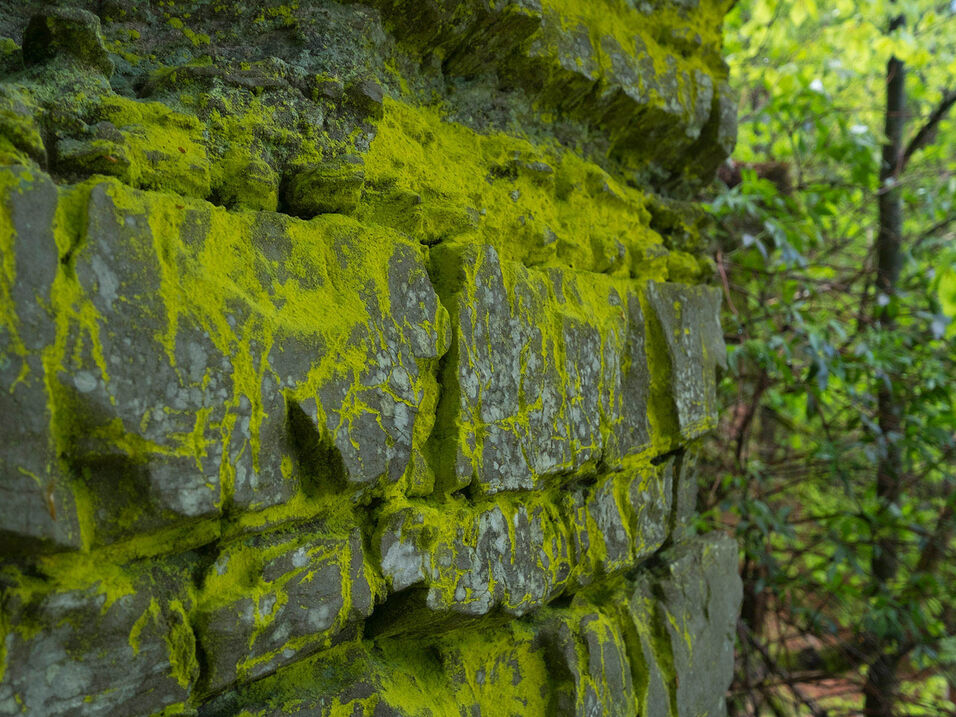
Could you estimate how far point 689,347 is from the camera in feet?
5.29

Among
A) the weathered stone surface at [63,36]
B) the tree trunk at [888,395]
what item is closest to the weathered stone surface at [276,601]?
the weathered stone surface at [63,36]

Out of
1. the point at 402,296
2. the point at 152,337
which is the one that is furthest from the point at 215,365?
the point at 402,296

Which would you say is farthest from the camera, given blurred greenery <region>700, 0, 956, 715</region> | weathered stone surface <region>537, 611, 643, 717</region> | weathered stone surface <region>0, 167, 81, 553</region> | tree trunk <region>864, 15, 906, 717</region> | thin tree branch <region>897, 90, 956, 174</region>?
thin tree branch <region>897, 90, 956, 174</region>

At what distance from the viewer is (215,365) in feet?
2.54

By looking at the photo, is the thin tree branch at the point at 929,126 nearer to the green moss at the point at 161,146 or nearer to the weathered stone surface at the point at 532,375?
the weathered stone surface at the point at 532,375

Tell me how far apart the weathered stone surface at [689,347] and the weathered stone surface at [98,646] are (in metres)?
1.10

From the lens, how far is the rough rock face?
0.69 m

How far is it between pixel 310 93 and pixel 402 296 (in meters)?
0.32

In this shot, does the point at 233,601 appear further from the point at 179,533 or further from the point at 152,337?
the point at 152,337

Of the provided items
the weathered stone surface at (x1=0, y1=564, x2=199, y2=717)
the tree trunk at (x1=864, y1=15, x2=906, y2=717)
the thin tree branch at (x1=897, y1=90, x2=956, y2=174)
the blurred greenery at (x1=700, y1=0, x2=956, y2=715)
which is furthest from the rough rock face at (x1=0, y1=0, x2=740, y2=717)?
the thin tree branch at (x1=897, y1=90, x2=956, y2=174)

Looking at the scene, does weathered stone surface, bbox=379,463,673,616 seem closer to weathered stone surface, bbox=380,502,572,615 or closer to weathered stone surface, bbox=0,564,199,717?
weathered stone surface, bbox=380,502,572,615

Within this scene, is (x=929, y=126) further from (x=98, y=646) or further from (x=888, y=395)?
(x=98, y=646)

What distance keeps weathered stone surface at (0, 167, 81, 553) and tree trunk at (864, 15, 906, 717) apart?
2576 mm

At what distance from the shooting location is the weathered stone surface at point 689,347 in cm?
152
